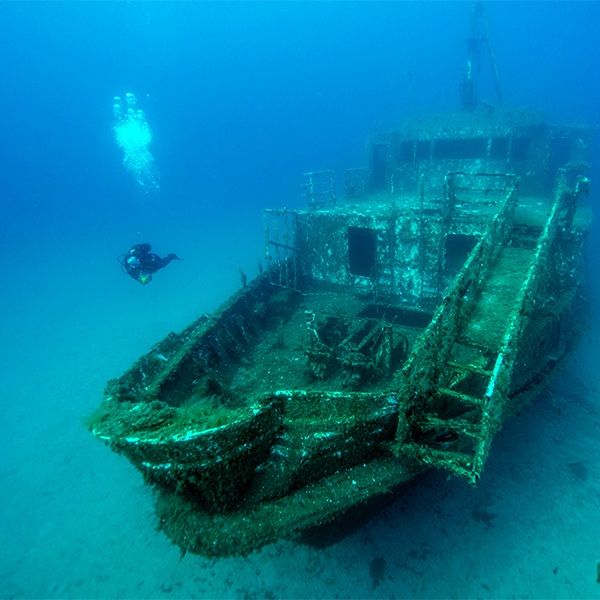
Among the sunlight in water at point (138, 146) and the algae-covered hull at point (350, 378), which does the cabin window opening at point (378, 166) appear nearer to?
the algae-covered hull at point (350, 378)

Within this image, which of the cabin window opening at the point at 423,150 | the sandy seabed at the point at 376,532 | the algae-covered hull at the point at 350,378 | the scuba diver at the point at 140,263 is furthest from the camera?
the cabin window opening at the point at 423,150

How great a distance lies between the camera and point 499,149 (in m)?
13.8

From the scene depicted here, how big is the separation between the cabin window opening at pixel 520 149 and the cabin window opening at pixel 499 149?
25 centimetres

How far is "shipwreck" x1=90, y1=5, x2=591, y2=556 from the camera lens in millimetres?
3836

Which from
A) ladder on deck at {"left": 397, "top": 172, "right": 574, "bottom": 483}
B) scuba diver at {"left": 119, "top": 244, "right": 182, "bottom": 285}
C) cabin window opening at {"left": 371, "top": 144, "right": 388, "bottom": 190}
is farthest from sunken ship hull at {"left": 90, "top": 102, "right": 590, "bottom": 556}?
scuba diver at {"left": 119, "top": 244, "right": 182, "bottom": 285}

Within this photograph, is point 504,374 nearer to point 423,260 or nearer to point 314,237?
point 423,260

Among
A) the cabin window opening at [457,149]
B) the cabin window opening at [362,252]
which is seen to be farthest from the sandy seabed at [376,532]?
the cabin window opening at [457,149]

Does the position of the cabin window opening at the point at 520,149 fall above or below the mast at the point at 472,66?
below

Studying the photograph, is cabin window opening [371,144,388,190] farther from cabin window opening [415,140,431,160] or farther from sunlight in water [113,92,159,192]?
sunlight in water [113,92,159,192]

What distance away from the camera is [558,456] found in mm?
7434

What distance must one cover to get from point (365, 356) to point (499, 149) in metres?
11.3

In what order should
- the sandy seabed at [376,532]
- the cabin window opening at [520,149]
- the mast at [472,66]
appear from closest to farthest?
the sandy seabed at [376,532] < the cabin window opening at [520,149] < the mast at [472,66]

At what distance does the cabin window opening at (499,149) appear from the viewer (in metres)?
13.6

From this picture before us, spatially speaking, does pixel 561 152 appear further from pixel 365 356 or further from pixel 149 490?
pixel 149 490
